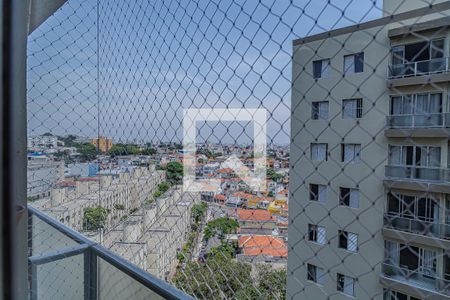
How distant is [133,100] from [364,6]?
91 cm

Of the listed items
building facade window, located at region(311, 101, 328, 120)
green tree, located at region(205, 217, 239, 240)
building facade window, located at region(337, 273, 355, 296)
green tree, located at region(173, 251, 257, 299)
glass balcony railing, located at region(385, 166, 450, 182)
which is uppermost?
building facade window, located at region(311, 101, 328, 120)

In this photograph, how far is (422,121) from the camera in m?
0.61

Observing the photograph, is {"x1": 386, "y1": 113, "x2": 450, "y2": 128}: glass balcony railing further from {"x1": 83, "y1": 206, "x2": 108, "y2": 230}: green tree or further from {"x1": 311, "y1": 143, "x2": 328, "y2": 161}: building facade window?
{"x1": 83, "y1": 206, "x2": 108, "y2": 230}: green tree

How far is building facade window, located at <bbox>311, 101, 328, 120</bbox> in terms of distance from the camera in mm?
722

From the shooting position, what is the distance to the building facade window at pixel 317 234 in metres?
0.79

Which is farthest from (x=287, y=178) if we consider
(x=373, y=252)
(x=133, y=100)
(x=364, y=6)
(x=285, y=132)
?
(x=133, y=100)

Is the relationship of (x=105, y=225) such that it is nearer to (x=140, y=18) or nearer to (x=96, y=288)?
(x=96, y=288)

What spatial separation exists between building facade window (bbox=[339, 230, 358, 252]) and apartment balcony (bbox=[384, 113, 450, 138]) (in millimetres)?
279

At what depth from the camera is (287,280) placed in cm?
80

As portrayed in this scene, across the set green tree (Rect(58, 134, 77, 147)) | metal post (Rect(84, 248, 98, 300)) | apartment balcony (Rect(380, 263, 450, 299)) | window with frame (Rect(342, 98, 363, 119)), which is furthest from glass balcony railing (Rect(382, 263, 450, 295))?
green tree (Rect(58, 134, 77, 147))

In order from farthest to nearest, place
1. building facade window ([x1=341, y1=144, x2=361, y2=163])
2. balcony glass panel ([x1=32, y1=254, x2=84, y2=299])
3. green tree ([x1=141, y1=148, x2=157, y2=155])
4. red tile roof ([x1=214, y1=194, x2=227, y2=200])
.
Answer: balcony glass panel ([x1=32, y1=254, x2=84, y2=299]) → green tree ([x1=141, y1=148, x2=157, y2=155]) → red tile roof ([x1=214, y1=194, x2=227, y2=200]) → building facade window ([x1=341, y1=144, x2=361, y2=163])

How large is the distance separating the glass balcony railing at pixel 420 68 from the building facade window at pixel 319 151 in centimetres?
21

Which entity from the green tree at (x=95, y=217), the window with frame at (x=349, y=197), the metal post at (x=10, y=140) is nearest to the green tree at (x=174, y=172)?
the green tree at (x=95, y=217)

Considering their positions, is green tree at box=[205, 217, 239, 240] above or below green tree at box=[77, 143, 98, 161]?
below
